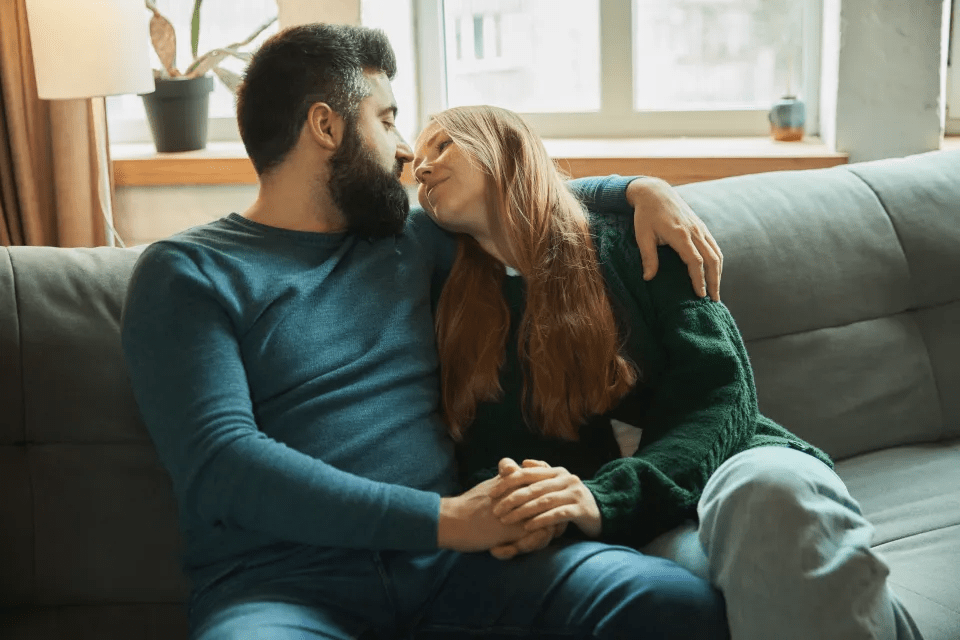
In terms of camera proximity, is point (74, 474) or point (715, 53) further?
point (715, 53)

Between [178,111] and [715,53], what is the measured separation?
1474mm

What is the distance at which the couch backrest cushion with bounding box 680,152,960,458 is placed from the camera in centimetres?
203

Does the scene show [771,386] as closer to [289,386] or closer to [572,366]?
[572,366]

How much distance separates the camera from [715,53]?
317 cm

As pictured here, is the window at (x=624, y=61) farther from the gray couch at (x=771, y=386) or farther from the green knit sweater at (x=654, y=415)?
the green knit sweater at (x=654, y=415)

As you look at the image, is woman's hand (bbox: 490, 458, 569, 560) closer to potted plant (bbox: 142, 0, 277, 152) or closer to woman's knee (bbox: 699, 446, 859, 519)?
woman's knee (bbox: 699, 446, 859, 519)

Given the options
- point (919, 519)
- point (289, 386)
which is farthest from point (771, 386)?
point (289, 386)

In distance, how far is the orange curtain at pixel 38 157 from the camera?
2736 millimetres

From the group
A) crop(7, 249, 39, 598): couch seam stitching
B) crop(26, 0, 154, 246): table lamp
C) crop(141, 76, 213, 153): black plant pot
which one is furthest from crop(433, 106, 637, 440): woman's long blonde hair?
crop(141, 76, 213, 153): black plant pot

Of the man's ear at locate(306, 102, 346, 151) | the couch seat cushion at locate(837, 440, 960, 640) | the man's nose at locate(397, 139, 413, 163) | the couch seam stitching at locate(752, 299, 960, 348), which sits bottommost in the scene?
the couch seat cushion at locate(837, 440, 960, 640)

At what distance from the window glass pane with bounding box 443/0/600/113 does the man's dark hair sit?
1541 millimetres

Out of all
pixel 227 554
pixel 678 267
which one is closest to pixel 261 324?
pixel 227 554

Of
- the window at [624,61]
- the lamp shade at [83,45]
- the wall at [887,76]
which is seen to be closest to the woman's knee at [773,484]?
the wall at [887,76]

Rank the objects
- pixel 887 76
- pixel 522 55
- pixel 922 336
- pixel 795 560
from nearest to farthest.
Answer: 1. pixel 795 560
2. pixel 922 336
3. pixel 887 76
4. pixel 522 55
